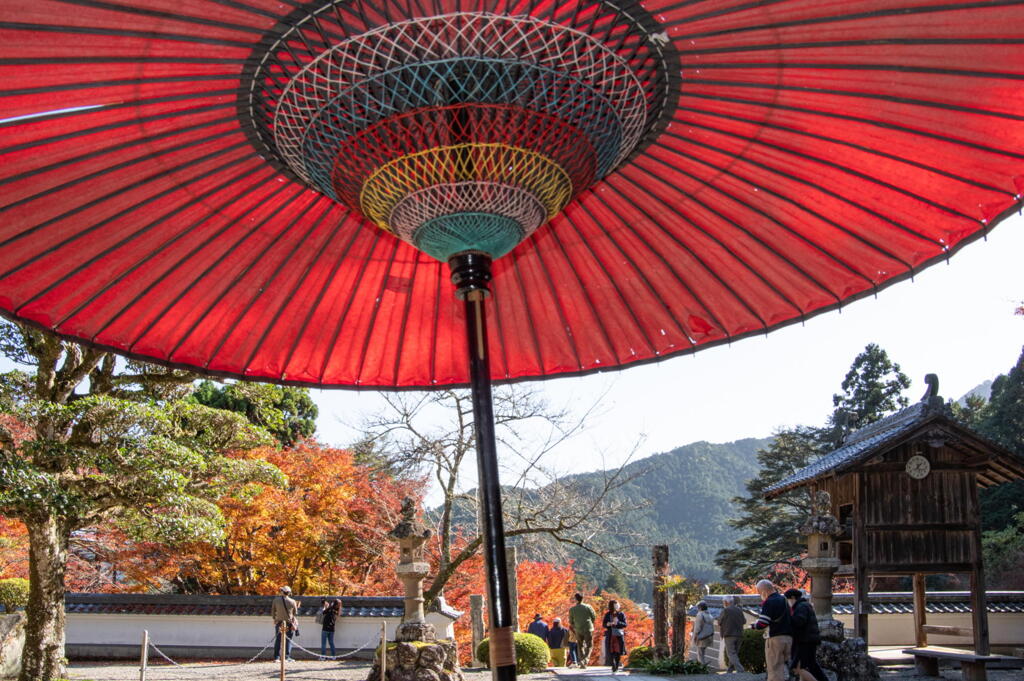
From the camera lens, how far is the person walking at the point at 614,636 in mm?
13211

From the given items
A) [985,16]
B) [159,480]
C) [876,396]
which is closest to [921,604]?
[159,480]

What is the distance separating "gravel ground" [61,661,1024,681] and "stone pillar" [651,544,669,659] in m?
1.28

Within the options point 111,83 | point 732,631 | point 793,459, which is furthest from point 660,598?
→ point 793,459

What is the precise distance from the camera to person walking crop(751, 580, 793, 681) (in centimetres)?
831

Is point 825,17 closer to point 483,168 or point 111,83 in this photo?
point 483,168

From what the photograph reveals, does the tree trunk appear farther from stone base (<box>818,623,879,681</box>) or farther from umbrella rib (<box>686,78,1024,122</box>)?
umbrella rib (<box>686,78,1024,122</box>)

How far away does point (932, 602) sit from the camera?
15.4 metres

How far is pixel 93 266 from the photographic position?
109 inches

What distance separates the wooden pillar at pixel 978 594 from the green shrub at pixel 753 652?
2722mm

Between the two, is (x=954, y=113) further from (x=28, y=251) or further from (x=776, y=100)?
(x=28, y=251)

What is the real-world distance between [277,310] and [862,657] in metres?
9.31

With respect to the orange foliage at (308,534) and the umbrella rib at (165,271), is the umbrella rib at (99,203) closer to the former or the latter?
the umbrella rib at (165,271)

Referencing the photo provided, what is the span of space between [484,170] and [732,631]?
1266cm

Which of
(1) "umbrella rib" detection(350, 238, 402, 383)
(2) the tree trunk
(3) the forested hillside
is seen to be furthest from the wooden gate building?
(3) the forested hillside
